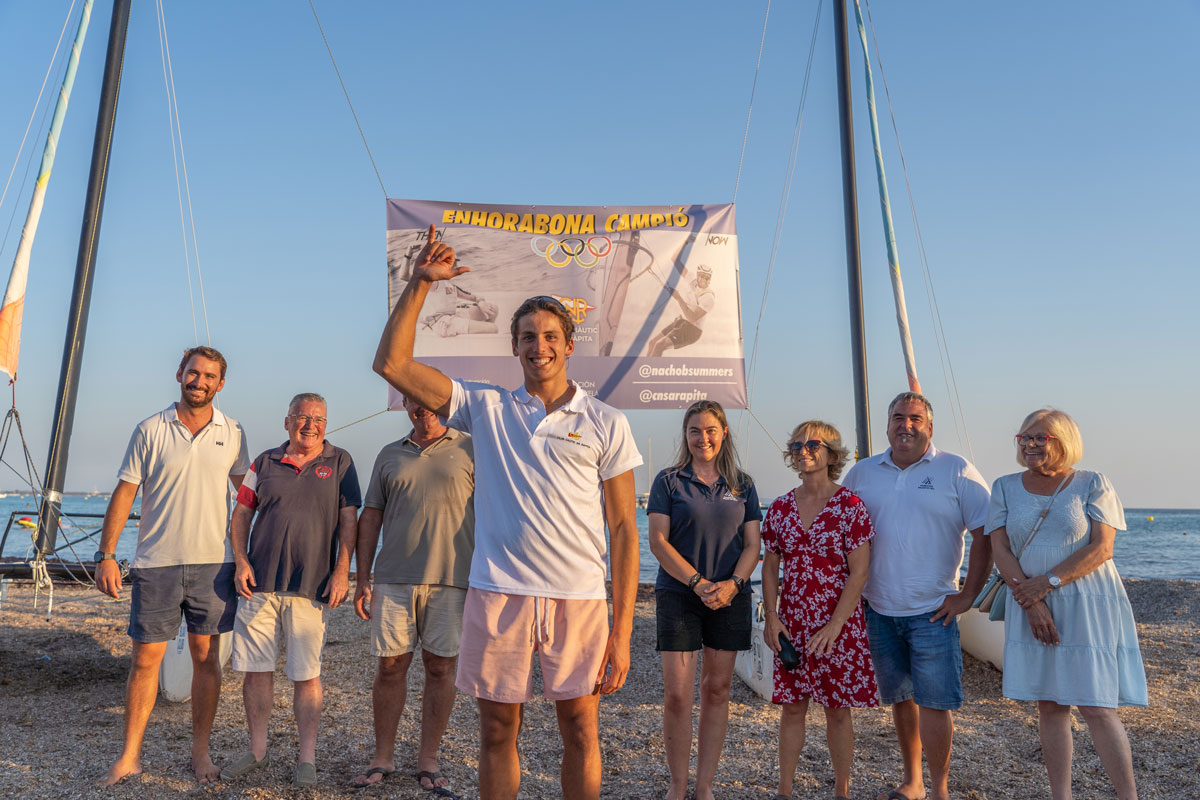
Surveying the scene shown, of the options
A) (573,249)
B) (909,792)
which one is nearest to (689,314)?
(573,249)

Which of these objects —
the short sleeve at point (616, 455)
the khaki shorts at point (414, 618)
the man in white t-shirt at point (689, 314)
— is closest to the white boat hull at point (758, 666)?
the khaki shorts at point (414, 618)

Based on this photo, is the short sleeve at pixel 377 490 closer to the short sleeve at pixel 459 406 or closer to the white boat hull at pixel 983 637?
the short sleeve at pixel 459 406

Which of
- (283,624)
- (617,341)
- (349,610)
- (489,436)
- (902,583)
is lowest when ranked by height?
(349,610)

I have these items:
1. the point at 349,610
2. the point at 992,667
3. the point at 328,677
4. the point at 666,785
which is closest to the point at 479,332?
the point at 328,677

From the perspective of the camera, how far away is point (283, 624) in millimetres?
3936

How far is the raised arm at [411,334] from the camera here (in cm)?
227

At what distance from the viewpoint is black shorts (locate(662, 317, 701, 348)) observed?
737cm

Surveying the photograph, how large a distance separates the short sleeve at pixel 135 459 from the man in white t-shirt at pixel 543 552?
221cm

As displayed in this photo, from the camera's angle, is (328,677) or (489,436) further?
(328,677)

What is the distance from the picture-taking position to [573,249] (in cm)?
738

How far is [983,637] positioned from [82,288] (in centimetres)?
749

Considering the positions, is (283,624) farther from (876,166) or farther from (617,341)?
(876,166)

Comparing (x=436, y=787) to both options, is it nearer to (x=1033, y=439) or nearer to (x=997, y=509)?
(x=997, y=509)

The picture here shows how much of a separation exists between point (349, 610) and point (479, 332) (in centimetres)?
364
